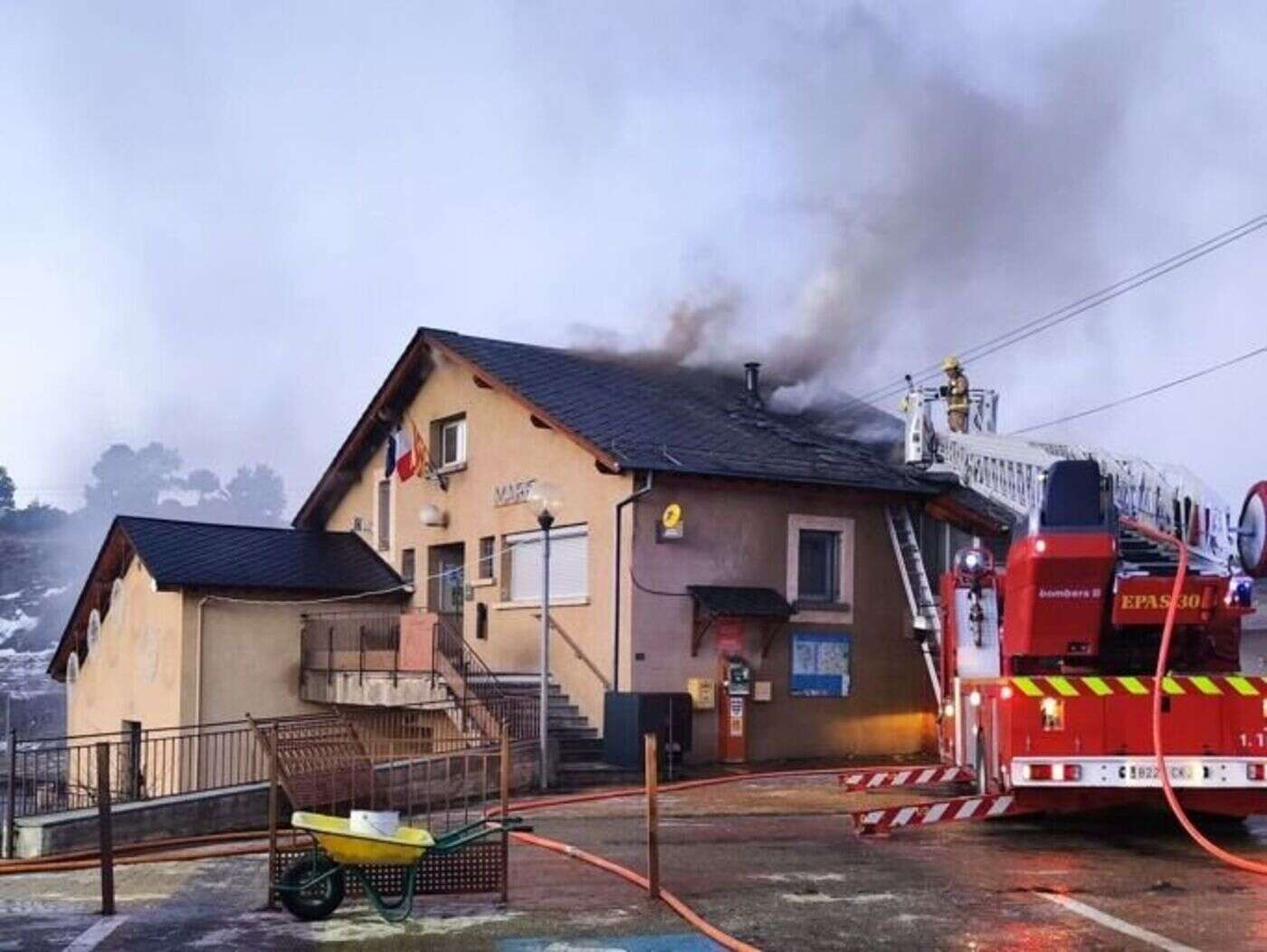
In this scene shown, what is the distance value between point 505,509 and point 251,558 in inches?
195

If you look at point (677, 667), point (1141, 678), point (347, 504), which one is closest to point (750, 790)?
point (677, 667)

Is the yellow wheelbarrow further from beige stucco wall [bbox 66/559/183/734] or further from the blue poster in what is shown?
beige stucco wall [bbox 66/559/183/734]

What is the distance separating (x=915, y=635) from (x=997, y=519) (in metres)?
2.16

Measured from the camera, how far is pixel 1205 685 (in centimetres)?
1205

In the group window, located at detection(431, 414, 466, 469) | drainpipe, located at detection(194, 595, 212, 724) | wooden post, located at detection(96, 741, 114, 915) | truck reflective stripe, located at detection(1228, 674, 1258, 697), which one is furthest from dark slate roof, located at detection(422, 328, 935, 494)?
wooden post, located at detection(96, 741, 114, 915)

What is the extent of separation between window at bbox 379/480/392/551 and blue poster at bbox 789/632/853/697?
9.55m

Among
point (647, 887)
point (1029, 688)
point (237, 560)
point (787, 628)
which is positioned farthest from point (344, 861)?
point (237, 560)

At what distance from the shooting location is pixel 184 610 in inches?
954

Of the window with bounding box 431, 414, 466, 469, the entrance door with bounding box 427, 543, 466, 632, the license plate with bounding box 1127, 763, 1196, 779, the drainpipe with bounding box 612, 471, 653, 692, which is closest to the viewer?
the license plate with bounding box 1127, 763, 1196, 779

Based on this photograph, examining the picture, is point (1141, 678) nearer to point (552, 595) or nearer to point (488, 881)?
point (488, 881)

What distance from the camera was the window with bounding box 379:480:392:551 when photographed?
28.4 meters

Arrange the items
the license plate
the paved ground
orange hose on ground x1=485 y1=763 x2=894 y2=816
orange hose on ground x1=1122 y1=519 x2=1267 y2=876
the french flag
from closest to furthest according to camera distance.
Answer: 1. the paved ground
2. orange hose on ground x1=1122 y1=519 x2=1267 y2=876
3. the license plate
4. orange hose on ground x1=485 y1=763 x2=894 y2=816
5. the french flag

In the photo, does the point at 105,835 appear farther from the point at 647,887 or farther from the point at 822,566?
the point at 822,566

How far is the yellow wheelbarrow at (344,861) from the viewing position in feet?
28.1
